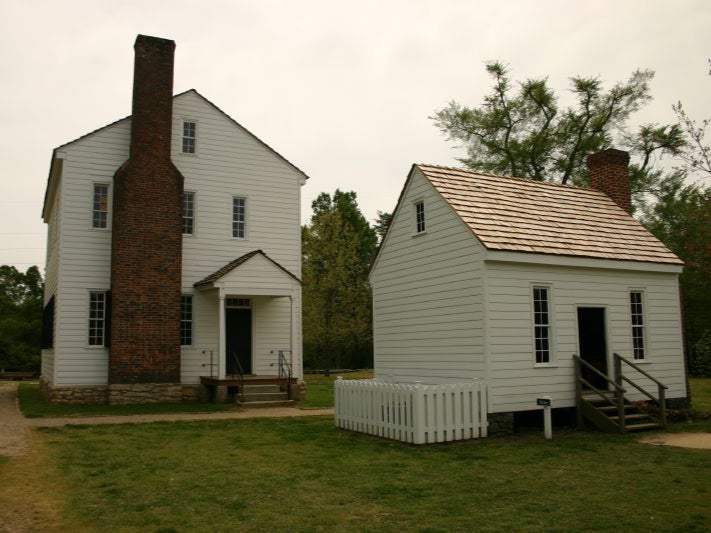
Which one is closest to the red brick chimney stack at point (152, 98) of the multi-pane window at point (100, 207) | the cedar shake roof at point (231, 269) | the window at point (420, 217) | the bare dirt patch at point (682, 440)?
the multi-pane window at point (100, 207)

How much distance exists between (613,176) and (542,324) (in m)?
7.68

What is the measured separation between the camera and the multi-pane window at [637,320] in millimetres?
16516

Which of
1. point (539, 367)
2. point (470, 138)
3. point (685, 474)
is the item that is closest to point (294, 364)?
point (539, 367)

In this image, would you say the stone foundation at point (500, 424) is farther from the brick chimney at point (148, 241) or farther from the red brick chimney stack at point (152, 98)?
the red brick chimney stack at point (152, 98)

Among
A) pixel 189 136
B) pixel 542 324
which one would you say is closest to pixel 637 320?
pixel 542 324

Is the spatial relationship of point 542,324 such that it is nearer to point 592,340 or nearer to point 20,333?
point 592,340

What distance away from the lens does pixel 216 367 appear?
72.8 feet

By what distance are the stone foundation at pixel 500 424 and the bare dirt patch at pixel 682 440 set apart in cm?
254

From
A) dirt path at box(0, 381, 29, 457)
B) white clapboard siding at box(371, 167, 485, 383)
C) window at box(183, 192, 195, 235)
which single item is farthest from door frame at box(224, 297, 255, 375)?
dirt path at box(0, 381, 29, 457)

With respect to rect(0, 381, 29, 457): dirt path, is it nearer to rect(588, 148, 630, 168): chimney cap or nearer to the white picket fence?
the white picket fence

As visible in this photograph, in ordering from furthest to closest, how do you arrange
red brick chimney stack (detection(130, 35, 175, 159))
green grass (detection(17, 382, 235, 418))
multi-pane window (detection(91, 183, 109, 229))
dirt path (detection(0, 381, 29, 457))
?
multi-pane window (detection(91, 183, 109, 229))
red brick chimney stack (detection(130, 35, 175, 159))
green grass (detection(17, 382, 235, 418))
dirt path (detection(0, 381, 29, 457))

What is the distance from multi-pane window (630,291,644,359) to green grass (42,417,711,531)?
3.89m

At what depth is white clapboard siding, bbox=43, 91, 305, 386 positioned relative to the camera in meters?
20.5

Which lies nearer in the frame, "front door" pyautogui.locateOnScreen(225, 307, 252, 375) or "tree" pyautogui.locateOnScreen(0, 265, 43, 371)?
"front door" pyautogui.locateOnScreen(225, 307, 252, 375)
